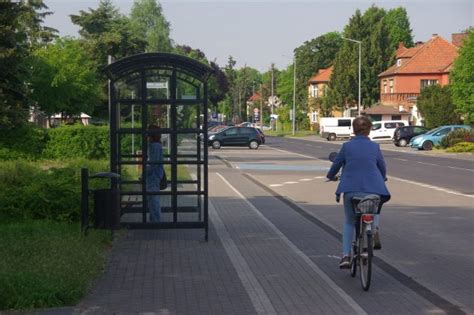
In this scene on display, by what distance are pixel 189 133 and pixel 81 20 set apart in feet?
214

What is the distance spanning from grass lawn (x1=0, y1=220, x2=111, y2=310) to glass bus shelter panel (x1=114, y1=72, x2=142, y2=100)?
6.70ft

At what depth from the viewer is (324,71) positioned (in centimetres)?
12144

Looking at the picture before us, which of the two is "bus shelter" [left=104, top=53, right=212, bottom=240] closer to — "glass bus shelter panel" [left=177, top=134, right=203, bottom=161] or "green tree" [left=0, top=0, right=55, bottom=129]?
"glass bus shelter panel" [left=177, top=134, right=203, bottom=161]

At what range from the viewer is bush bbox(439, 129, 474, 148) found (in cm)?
4825

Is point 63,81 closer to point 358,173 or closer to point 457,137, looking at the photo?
point 457,137

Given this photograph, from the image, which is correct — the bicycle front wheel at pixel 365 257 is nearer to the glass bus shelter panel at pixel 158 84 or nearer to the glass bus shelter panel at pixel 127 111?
the glass bus shelter panel at pixel 158 84

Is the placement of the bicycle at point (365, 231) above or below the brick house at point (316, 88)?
below

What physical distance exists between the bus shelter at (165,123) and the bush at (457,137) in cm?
3876

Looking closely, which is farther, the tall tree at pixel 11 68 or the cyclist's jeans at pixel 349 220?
the tall tree at pixel 11 68

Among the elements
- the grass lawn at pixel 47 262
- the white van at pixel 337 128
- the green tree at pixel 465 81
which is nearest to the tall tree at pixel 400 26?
the white van at pixel 337 128

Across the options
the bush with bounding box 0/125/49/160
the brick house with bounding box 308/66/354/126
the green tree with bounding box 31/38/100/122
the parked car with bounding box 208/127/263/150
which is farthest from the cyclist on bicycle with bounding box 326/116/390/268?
the brick house with bounding box 308/66/354/126

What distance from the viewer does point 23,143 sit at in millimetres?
33125

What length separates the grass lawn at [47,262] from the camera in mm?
7090

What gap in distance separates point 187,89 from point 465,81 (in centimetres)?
4793
